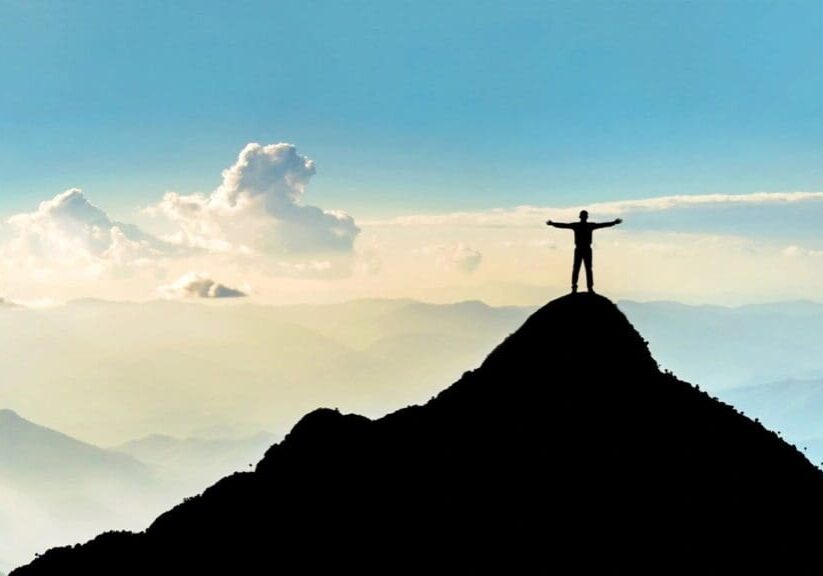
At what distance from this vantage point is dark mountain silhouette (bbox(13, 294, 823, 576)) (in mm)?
36562

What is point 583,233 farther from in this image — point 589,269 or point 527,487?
point 527,487

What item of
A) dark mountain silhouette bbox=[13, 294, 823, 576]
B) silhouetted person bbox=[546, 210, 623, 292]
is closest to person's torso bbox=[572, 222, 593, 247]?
silhouetted person bbox=[546, 210, 623, 292]

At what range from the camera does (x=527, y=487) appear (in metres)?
38.6

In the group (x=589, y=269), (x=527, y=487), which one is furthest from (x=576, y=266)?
(x=527, y=487)

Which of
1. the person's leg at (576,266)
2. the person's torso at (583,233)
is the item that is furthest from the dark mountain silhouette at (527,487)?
the person's torso at (583,233)

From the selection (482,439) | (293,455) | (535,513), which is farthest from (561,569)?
(293,455)

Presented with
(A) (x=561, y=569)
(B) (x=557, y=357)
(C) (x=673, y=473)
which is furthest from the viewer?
(B) (x=557, y=357)

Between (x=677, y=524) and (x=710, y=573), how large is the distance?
2427mm

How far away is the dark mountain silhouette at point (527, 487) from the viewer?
36562 mm

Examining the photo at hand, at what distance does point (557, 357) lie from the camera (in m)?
44.3

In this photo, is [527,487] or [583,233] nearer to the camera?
[527,487]

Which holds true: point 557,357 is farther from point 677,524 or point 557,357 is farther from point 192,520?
point 192,520

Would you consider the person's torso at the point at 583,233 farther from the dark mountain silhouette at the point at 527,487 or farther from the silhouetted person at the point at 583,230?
the dark mountain silhouette at the point at 527,487

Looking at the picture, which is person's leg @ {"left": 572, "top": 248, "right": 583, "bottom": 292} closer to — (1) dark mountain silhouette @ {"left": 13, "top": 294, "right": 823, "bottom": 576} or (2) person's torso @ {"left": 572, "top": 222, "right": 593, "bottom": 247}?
(2) person's torso @ {"left": 572, "top": 222, "right": 593, "bottom": 247}
